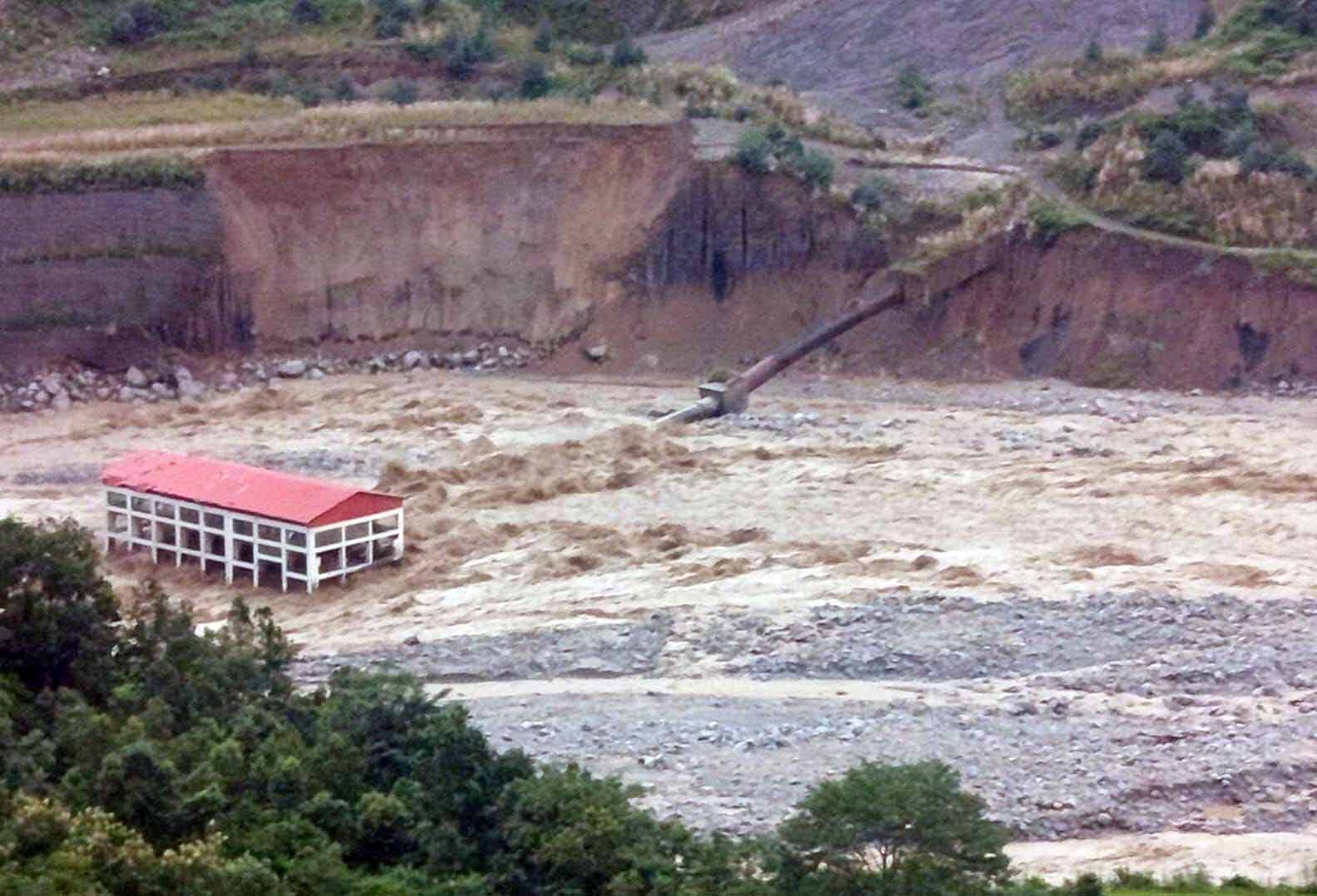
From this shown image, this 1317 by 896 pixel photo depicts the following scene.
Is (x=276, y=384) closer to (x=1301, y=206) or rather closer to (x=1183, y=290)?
(x=1183, y=290)

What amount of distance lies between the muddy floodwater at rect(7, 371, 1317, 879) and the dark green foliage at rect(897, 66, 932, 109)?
1447cm

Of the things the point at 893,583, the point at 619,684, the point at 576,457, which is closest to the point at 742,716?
the point at 619,684

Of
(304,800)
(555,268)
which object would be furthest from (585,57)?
(304,800)

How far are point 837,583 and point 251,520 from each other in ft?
29.1

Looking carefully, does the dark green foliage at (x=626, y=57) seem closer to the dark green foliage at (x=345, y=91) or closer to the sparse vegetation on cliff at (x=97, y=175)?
the dark green foliage at (x=345, y=91)

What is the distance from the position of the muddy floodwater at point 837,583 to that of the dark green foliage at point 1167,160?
592 cm

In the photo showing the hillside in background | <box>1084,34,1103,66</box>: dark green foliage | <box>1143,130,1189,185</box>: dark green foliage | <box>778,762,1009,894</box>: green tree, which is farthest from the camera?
the hillside in background

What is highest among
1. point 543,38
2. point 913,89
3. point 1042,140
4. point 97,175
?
point 543,38

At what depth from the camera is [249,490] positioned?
106ft

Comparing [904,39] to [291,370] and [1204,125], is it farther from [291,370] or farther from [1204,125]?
[291,370]

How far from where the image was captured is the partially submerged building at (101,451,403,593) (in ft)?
104

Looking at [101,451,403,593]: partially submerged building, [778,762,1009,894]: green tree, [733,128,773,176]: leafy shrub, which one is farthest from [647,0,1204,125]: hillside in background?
[778,762,1009,894]: green tree

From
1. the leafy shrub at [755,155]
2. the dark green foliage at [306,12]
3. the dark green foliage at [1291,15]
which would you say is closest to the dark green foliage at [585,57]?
the dark green foliage at [306,12]

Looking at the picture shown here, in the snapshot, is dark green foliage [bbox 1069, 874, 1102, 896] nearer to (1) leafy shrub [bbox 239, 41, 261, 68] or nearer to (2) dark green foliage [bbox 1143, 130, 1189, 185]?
(2) dark green foliage [bbox 1143, 130, 1189, 185]
